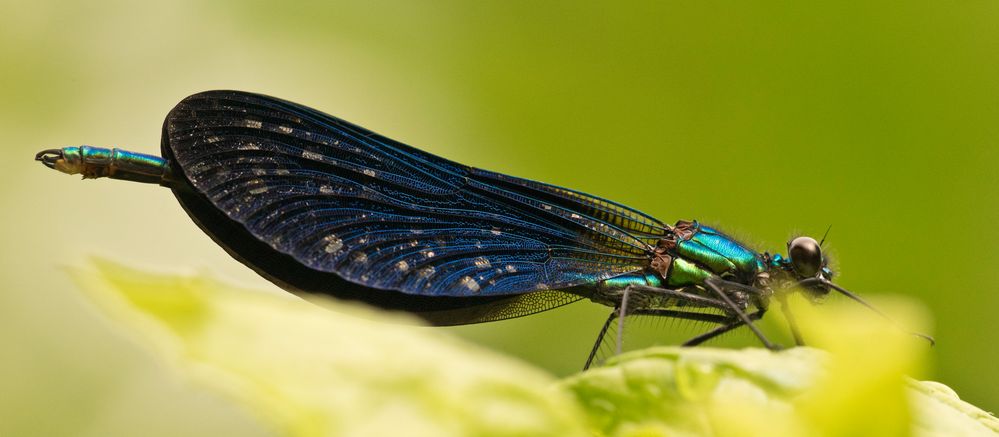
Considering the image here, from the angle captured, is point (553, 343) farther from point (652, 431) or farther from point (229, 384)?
point (229, 384)

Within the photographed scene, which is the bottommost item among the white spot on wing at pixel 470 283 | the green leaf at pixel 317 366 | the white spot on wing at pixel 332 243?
the green leaf at pixel 317 366

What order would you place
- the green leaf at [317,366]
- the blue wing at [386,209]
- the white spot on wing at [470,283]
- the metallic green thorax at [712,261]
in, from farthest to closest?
the metallic green thorax at [712,261] < the white spot on wing at [470,283] < the blue wing at [386,209] < the green leaf at [317,366]

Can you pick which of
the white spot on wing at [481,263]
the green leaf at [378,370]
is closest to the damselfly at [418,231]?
the white spot on wing at [481,263]

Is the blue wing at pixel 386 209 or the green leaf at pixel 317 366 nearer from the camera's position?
the green leaf at pixel 317 366

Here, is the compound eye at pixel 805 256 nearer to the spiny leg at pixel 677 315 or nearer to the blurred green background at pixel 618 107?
the spiny leg at pixel 677 315

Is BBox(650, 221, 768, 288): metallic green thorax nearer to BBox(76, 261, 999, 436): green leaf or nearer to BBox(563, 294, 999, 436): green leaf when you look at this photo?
BBox(563, 294, 999, 436): green leaf

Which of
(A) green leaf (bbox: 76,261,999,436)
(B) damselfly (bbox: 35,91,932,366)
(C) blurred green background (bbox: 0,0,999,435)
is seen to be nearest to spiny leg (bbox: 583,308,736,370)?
(B) damselfly (bbox: 35,91,932,366)

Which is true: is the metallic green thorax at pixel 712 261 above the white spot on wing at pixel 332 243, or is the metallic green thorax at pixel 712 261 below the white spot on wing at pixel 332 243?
above
